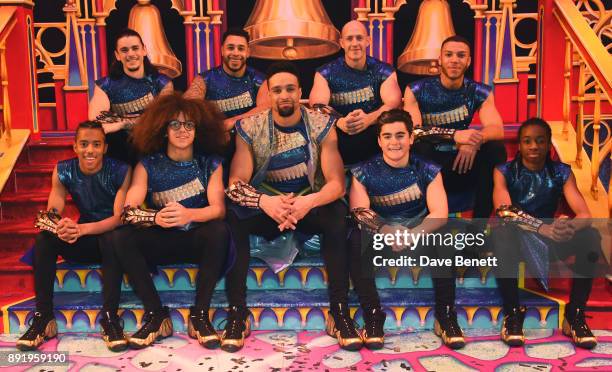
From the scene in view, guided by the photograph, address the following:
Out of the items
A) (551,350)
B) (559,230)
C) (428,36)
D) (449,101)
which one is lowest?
(551,350)

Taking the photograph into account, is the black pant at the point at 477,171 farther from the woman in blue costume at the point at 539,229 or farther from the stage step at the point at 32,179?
the stage step at the point at 32,179

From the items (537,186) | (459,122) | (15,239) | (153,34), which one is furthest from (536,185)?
(153,34)

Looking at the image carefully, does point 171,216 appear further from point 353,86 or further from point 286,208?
point 353,86

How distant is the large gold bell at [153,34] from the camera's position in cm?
468

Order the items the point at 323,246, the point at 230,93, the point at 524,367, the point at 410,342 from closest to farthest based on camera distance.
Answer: the point at 524,367, the point at 410,342, the point at 323,246, the point at 230,93

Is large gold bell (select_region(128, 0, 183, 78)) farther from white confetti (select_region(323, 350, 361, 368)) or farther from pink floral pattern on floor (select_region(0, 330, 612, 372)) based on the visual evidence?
white confetti (select_region(323, 350, 361, 368))

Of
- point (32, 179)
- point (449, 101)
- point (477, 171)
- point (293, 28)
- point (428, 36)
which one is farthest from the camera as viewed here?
point (428, 36)

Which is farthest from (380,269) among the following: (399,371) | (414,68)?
(414,68)

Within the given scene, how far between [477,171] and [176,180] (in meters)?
1.50

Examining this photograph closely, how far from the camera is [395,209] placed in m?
2.92

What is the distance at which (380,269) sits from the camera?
116 inches

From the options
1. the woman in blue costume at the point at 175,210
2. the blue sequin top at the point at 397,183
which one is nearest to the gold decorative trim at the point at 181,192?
the woman in blue costume at the point at 175,210

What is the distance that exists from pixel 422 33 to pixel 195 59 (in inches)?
68.4

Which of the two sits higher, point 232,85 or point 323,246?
point 232,85
